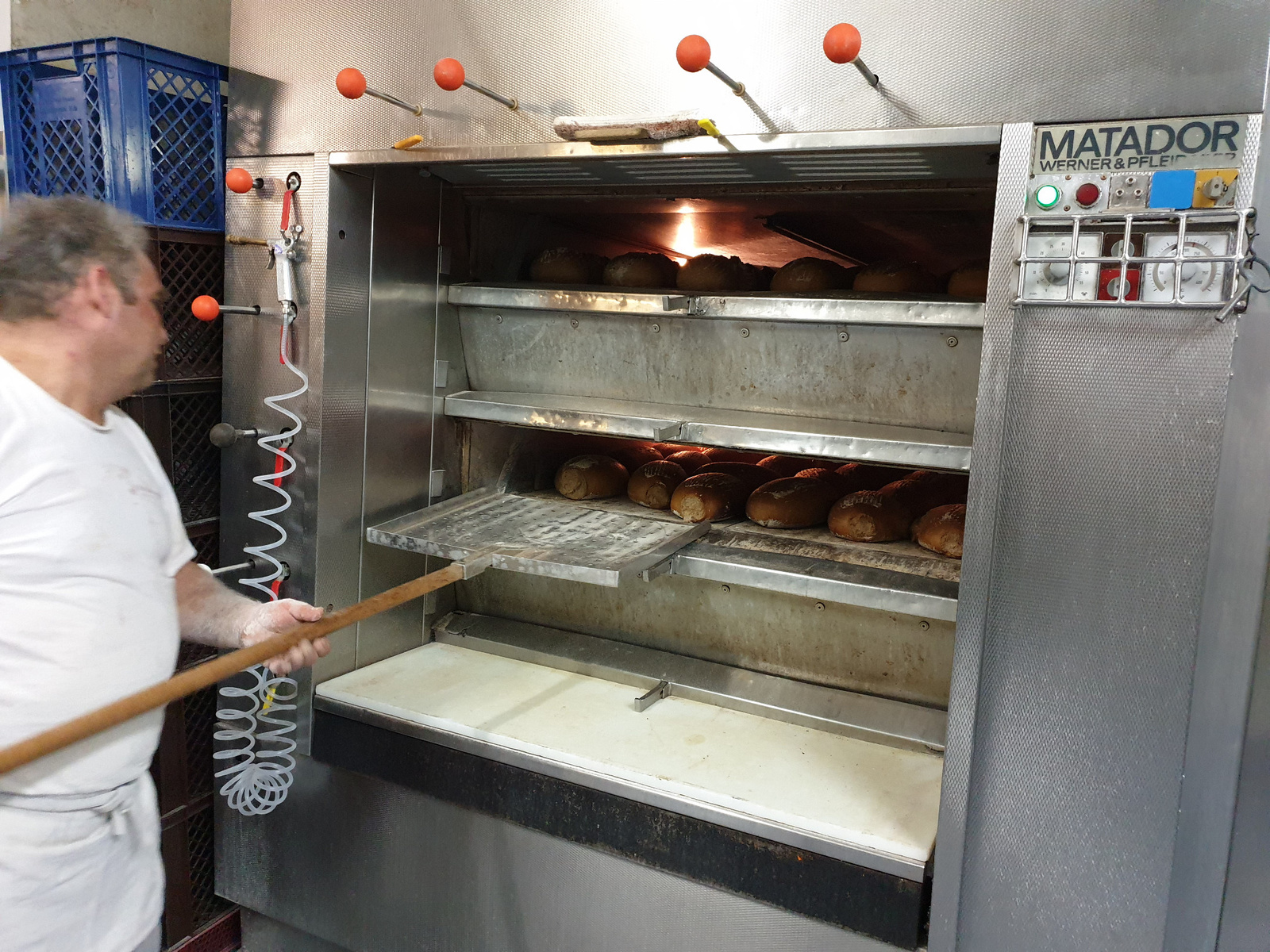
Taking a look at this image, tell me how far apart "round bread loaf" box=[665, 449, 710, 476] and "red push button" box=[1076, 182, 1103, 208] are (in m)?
1.43

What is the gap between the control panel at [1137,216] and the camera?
1312 mm

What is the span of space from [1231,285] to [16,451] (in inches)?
67.4

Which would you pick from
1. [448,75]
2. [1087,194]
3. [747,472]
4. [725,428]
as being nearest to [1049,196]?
[1087,194]

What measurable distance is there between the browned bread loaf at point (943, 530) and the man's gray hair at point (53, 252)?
1.66 metres

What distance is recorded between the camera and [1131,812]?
1463 millimetres

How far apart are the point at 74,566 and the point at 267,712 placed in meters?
0.99

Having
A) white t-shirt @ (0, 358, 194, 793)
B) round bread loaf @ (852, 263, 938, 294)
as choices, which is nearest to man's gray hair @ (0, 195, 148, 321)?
white t-shirt @ (0, 358, 194, 793)

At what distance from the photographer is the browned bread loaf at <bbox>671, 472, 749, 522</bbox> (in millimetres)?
2322

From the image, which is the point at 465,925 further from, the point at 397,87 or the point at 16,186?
the point at 16,186

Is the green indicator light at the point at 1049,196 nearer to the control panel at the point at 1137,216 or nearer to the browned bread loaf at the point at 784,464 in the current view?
the control panel at the point at 1137,216

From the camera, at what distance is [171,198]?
82.7 inches

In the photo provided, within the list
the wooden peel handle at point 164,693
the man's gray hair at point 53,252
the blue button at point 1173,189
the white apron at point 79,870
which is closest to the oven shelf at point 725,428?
the blue button at point 1173,189

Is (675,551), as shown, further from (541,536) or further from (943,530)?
(943,530)

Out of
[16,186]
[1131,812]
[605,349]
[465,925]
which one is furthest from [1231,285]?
[16,186]
